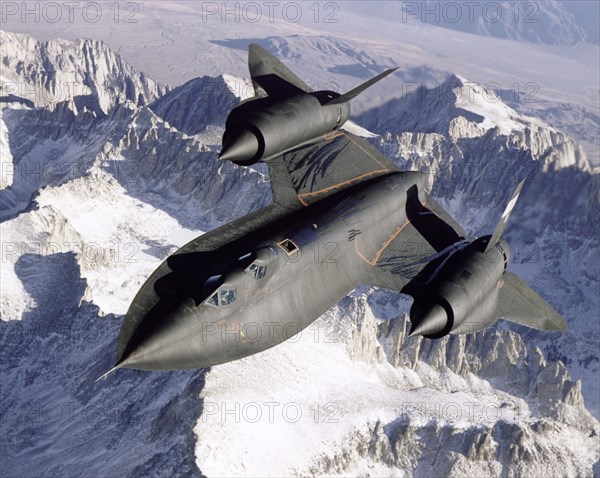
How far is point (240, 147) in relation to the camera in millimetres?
41719

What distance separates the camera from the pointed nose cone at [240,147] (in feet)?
136

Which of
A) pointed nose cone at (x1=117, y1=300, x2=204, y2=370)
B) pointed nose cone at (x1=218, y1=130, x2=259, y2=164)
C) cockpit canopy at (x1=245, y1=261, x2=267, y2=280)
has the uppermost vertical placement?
pointed nose cone at (x1=218, y1=130, x2=259, y2=164)

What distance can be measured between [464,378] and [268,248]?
Result: 171 m

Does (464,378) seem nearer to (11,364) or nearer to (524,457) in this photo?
(524,457)

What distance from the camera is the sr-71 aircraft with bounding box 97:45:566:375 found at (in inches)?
1259

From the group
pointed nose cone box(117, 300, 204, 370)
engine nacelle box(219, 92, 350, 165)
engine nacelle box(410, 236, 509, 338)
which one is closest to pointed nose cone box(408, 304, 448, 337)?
engine nacelle box(410, 236, 509, 338)

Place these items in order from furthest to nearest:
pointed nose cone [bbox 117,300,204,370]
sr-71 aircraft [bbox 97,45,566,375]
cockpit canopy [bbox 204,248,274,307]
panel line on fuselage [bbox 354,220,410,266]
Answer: panel line on fuselage [bbox 354,220,410,266], sr-71 aircraft [bbox 97,45,566,375], cockpit canopy [bbox 204,248,274,307], pointed nose cone [bbox 117,300,204,370]

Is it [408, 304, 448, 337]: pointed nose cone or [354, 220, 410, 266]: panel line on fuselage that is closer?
[408, 304, 448, 337]: pointed nose cone

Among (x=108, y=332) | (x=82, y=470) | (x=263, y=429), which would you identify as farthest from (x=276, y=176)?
(x=108, y=332)

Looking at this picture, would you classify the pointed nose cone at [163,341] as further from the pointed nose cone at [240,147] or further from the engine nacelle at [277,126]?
the engine nacelle at [277,126]

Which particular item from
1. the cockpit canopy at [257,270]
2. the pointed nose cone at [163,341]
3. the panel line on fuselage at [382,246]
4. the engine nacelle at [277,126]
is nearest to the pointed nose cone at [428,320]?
the panel line on fuselage at [382,246]

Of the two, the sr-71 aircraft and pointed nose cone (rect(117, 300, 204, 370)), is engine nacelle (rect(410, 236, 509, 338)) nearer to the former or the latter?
the sr-71 aircraft

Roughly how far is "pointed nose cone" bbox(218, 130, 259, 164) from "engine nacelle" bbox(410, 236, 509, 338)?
541 inches

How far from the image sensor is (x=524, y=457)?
433 feet
